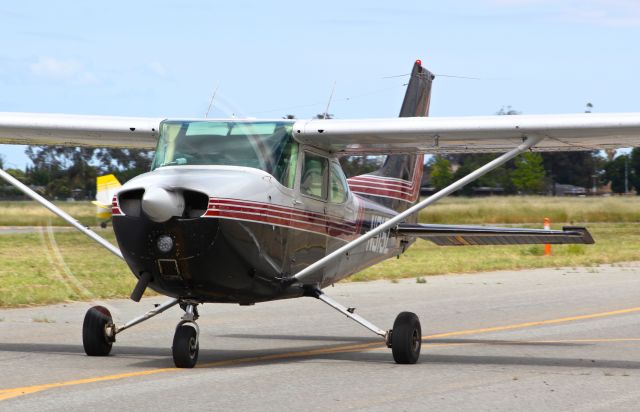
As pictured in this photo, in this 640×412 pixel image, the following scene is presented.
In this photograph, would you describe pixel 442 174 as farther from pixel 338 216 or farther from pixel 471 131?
pixel 471 131

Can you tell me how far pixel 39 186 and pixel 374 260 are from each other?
4.88 meters

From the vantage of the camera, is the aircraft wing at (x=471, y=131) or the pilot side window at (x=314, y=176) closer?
the aircraft wing at (x=471, y=131)

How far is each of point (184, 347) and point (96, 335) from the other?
1360mm

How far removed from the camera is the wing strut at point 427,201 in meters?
10.7

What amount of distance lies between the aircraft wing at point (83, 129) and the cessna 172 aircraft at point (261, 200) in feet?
0.05

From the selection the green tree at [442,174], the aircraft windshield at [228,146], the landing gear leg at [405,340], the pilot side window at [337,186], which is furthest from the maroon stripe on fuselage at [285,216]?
the green tree at [442,174]

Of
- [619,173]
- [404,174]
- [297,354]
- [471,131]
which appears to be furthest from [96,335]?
[619,173]

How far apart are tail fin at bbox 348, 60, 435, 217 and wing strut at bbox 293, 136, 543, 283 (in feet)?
9.67

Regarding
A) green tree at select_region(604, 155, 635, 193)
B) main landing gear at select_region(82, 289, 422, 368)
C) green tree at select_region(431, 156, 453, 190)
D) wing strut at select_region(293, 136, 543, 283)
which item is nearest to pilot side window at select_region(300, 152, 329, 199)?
wing strut at select_region(293, 136, 543, 283)

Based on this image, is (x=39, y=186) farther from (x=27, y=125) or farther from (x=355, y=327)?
(x=355, y=327)

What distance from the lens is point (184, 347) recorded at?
971 centimetres

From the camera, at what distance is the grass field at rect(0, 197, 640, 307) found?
17.0 metres

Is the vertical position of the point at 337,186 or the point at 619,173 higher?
the point at 619,173

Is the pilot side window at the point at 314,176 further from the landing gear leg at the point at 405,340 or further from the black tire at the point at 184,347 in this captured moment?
the black tire at the point at 184,347
